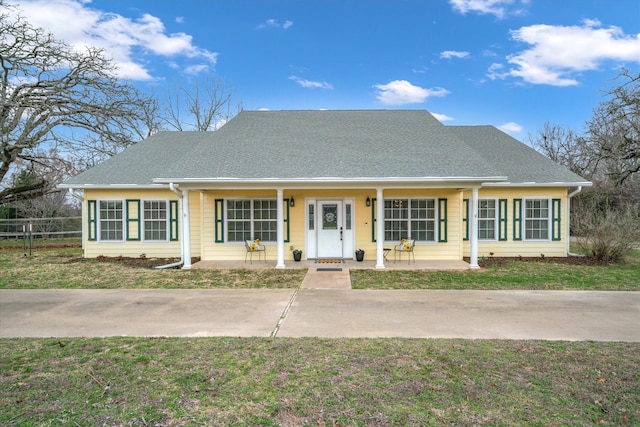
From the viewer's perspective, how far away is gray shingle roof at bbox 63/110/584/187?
403 inches

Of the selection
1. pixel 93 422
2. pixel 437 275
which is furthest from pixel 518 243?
pixel 93 422

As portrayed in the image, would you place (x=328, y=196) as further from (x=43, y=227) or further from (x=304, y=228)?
(x=43, y=227)

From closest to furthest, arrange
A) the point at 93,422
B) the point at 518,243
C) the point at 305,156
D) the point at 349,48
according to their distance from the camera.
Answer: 1. the point at 93,422
2. the point at 305,156
3. the point at 518,243
4. the point at 349,48

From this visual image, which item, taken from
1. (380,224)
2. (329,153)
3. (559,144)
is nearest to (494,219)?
(380,224)

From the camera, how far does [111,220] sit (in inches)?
510

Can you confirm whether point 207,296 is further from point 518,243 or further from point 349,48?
point 349,48

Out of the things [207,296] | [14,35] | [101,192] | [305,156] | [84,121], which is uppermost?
[14,35]

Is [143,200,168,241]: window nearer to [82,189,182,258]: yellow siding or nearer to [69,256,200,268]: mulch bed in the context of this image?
[82,189,182,258]: yellow siding

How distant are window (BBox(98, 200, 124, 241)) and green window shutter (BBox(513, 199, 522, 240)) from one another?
13499mm

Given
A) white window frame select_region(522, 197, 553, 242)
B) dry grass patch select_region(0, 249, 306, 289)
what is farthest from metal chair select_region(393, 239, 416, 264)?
white window frame select_region(522, 197, 553, 242)

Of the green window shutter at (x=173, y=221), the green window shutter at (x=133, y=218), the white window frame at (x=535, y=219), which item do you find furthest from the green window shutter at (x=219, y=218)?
the white window frame at (x=535, y=219)

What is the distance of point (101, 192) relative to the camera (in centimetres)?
1281

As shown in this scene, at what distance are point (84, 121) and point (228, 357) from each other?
59.7 ft

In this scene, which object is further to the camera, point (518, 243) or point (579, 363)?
point (518, 243)
